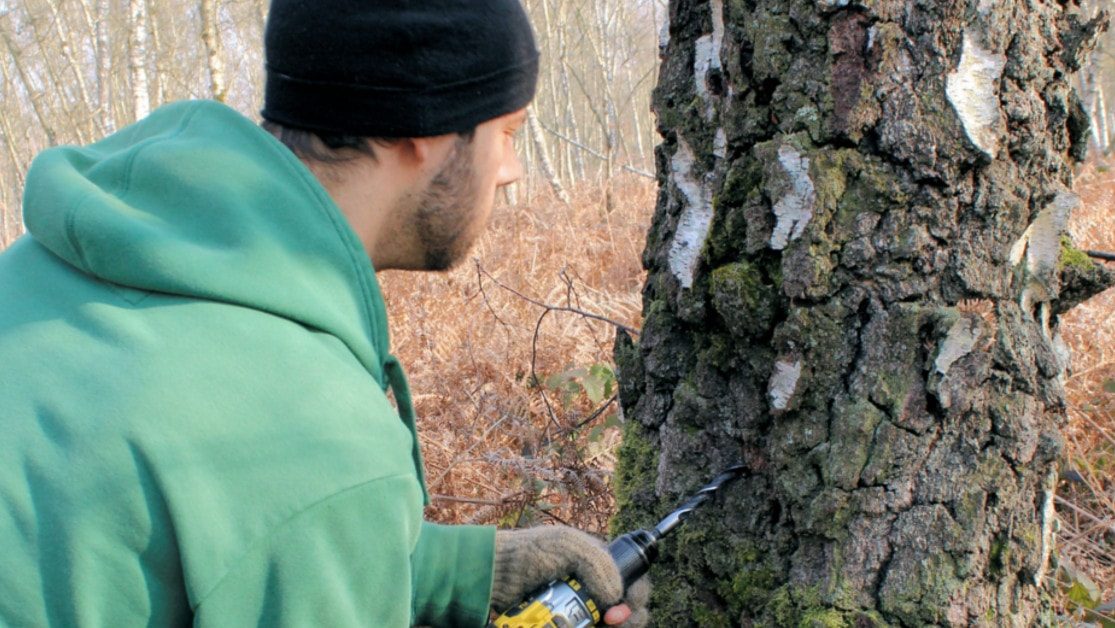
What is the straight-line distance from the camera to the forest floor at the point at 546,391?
111 inches

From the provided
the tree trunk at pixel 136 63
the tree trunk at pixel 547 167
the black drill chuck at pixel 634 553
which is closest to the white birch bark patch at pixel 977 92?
the black drill chuck at pixel 634 553

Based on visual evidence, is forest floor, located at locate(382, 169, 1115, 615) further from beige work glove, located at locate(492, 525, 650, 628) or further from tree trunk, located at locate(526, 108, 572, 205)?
tree trunk, located at locate(526, 108, 572, 205)

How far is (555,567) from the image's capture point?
168 centimetres

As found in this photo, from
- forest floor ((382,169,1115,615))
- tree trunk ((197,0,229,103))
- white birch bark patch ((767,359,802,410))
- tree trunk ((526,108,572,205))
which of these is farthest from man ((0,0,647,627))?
tree trunk ((197,0,229,103))

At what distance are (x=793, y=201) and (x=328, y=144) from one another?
0.85m

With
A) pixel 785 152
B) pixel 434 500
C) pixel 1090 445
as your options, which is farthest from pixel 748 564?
pixel 1090 445

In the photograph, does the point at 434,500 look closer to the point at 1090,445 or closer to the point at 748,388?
the point at 748,388

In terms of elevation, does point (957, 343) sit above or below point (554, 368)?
above

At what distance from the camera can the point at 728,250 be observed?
1692 mm

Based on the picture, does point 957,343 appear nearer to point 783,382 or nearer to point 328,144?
point 783,382

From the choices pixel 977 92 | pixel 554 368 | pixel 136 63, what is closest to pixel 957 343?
pixel 977 92

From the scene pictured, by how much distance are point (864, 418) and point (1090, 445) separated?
2.31 metres

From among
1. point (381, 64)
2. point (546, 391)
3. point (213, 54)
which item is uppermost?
point (381, 64)

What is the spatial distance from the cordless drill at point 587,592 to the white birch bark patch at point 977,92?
782 millimetres
